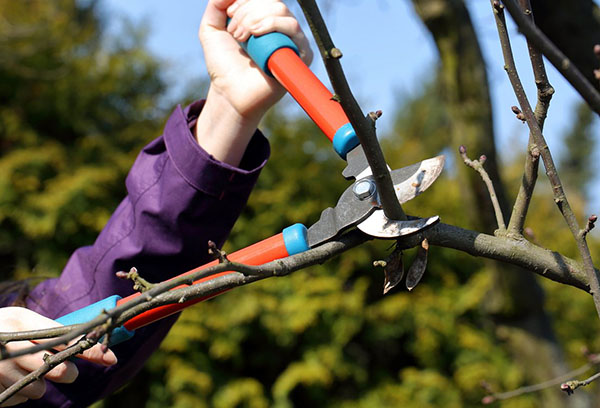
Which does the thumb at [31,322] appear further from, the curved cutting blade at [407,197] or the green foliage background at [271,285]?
the green foliage background at [271,285]

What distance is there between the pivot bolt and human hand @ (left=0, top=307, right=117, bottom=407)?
1.59 ft

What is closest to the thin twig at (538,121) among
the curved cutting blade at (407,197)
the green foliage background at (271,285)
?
the curved cutting blade at (407,197)

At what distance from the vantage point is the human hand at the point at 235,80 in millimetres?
1284

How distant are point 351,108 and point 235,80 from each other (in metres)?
0.73

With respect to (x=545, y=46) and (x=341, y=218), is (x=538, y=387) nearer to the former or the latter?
(x=341, y=218)

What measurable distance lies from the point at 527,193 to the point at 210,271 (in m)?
0.47

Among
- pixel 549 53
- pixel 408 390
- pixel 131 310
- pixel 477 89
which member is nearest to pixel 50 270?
pixel 408 390

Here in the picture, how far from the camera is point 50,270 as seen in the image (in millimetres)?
3162

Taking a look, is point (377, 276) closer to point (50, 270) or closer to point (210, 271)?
point (50, 270)

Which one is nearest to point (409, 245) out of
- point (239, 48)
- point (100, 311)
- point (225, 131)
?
point (100, 311)

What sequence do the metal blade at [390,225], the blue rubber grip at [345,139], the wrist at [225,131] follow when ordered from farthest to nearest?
the wrist at [225,131] → the blue rubber grip at [345,139] → the metal blade at [390,225]

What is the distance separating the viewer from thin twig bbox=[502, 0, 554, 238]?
2.39 feet

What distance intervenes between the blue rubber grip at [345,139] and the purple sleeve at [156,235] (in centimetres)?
29

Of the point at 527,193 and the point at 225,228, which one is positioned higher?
the point at 225,228
